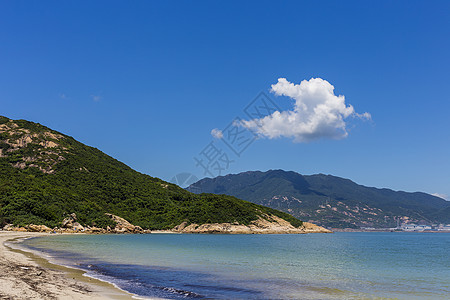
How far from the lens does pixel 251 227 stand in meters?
136

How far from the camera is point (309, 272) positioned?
26.7 metres

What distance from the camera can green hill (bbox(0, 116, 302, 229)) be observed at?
9919cm

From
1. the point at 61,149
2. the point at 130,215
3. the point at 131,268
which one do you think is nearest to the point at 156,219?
the point at 130,215

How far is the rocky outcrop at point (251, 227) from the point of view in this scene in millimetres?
127812

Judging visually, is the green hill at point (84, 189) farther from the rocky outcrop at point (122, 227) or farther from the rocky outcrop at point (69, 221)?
the rocky outcrop at point (122, 227)

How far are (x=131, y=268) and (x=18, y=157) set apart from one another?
426ft

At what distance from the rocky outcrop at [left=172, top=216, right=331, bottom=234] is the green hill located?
2499 millimetres

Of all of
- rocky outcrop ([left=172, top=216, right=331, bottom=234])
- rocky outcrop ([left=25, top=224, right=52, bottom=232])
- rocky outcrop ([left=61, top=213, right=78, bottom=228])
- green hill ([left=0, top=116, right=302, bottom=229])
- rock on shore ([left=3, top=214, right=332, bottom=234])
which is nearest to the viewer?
rocky outcrop ([left=25, top=224, right=52, bottom=232])

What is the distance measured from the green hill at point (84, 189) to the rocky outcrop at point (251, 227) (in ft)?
8.20

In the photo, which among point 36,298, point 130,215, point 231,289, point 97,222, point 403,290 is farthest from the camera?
point 130,215

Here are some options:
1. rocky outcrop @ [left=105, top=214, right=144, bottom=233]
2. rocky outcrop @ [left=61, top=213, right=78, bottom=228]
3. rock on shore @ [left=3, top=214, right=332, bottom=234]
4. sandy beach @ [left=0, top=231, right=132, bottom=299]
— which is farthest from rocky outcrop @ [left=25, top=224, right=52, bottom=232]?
sandy beach @ [left=0, top=231, right=132, bottom=299]

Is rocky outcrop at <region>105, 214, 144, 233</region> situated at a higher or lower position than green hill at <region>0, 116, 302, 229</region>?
lower

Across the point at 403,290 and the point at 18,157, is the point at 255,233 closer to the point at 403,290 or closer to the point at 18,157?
the point at 18,157

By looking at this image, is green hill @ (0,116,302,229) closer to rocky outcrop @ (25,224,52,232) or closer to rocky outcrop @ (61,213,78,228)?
rocky outcrop @ (61,213,78,228)
